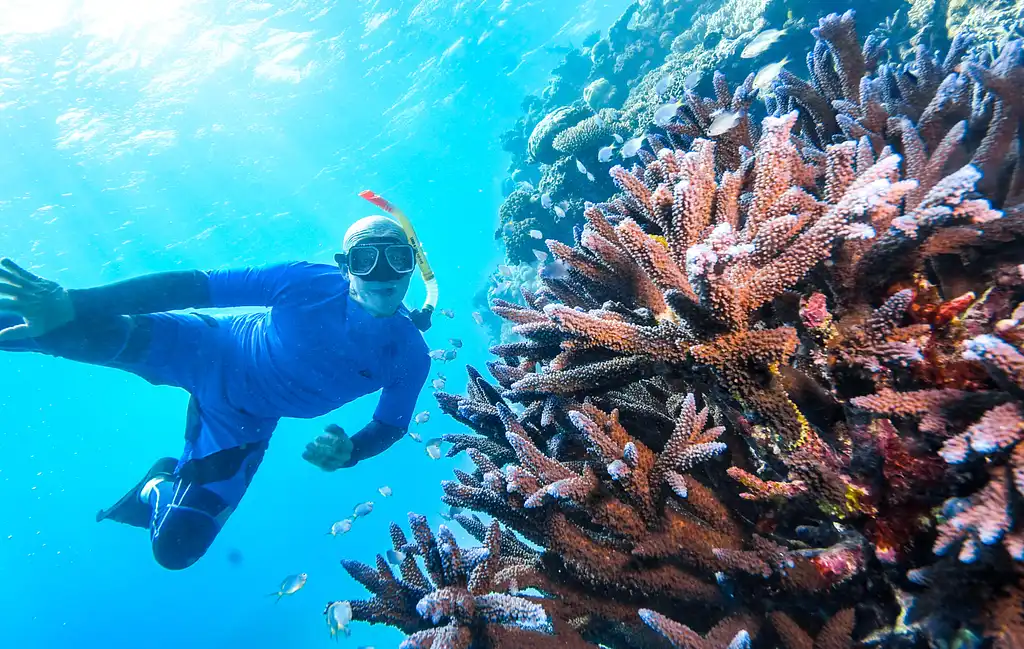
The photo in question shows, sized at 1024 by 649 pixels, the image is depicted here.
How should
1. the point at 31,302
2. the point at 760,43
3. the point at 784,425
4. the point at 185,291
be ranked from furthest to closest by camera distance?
the point at 760,43 < the point at 185,291 < the point at 31,302 < the point at 784,425

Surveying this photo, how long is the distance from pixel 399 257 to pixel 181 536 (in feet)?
11.9

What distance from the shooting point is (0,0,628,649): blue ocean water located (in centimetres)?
1947

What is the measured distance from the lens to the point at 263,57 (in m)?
22.5

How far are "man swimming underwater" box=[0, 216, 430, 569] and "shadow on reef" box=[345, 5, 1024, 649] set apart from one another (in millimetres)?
3022

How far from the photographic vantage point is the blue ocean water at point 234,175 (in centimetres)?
1947

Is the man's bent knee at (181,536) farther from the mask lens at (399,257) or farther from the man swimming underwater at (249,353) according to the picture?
the mask lens at (399,257)

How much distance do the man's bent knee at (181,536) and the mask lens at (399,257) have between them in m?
3.34

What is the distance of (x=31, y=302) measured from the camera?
12.6ft

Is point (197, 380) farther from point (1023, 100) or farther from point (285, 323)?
point (1023, 100)

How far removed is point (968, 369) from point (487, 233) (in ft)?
219

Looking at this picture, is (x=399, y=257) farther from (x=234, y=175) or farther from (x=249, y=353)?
(x=234, y=175)

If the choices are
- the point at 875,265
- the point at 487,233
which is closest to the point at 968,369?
the point at 875,265

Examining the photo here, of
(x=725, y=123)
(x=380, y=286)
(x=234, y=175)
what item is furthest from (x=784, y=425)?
(x=234, y=175)

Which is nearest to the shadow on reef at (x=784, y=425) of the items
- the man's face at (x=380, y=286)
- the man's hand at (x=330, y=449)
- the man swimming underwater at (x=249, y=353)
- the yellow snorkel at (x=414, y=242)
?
the man's hand at (x=330, y=449)
